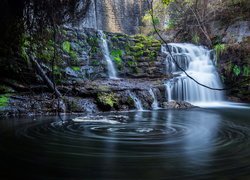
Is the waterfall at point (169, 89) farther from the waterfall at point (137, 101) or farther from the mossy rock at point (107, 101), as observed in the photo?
the mossy rock at point (107, 101)

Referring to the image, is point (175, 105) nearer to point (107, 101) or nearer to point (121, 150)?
point (107, 101)

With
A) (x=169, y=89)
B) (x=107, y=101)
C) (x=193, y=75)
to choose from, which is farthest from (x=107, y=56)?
(x=107, y=101)

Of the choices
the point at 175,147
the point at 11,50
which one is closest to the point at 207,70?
the point at 11,50

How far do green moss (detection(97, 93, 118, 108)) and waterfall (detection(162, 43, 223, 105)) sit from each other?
8.68ft

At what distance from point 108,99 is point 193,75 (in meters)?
4.84

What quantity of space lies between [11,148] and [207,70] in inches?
410

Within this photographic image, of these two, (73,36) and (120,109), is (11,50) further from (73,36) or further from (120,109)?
(73,36)

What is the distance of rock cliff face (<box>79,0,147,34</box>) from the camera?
22641 millimetres

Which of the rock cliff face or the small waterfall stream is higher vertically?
the rock cliff face

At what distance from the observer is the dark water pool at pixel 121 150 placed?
317cm

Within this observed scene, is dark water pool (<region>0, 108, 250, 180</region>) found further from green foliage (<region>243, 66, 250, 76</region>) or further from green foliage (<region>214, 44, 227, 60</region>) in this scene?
green foliage (<region>214, 44, 227, 60</region>)

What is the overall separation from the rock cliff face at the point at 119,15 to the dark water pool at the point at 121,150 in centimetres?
1713

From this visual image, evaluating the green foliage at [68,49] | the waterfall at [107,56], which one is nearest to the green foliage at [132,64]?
the waterfall at [107,56]

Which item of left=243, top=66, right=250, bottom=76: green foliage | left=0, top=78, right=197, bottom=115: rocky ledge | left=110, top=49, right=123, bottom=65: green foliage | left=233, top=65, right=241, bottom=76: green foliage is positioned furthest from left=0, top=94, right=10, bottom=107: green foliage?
left=243, top=66, right=250, bottom=76: green foliage
